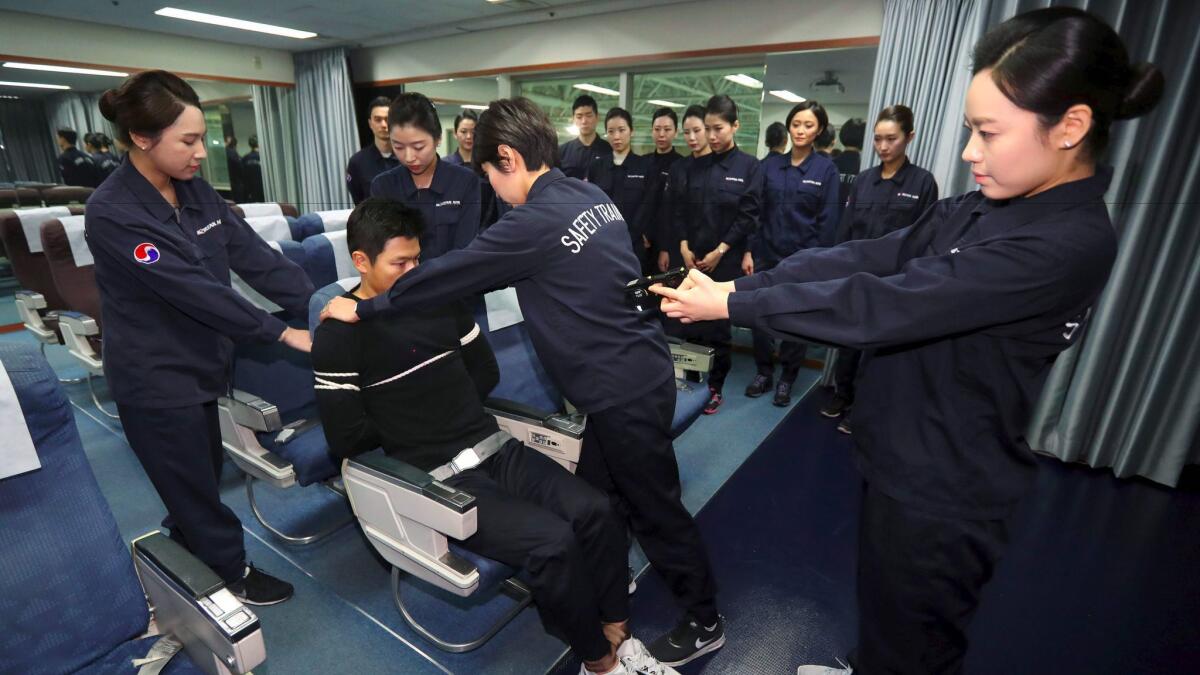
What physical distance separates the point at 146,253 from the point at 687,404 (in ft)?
5.89

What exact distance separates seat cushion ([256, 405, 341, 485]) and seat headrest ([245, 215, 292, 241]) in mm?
1177

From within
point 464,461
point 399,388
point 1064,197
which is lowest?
point 464,461

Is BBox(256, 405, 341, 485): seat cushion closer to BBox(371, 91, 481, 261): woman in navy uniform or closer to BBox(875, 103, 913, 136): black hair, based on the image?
BBox(371, 91, 481, 261): woman in navy uniform

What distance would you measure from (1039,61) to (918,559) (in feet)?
2.78

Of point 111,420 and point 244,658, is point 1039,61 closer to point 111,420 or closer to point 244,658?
point 244,658

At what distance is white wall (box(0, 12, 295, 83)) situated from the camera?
5.26ft

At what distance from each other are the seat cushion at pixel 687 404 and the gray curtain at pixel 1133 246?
1925mm

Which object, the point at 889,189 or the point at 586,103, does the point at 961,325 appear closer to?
the point at 889,189

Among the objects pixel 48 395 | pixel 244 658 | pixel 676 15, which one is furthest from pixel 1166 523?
pixel 676 15

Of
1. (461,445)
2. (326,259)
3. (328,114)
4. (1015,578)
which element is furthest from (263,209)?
(1015,578)

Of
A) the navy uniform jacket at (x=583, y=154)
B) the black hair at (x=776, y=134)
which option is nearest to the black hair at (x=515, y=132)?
the navy uniform jacket at (x=583, y=154)

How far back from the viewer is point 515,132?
140 centimetres

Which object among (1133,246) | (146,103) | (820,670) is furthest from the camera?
(1133,246)

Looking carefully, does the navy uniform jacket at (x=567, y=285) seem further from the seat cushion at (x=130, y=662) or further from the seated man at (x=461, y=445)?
the seat cushion at (x=130, y=662)
